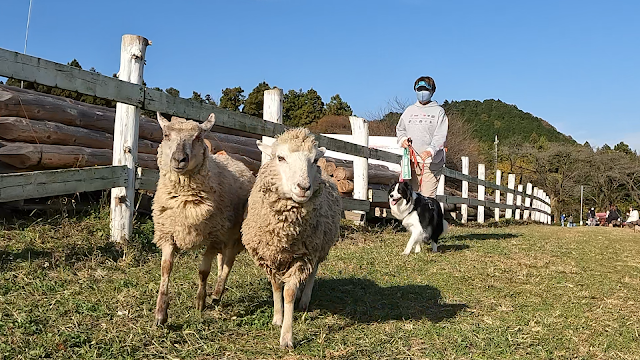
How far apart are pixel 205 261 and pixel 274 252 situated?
0.74 meters

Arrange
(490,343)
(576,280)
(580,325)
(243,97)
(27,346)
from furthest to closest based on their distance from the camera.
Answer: (243,97)
(576,280)
(580,325)
(490,343)
(27,346)

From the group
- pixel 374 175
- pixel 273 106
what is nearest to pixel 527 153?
pixel 374 175

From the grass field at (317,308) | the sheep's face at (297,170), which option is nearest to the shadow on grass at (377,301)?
the grass field at (317,308)

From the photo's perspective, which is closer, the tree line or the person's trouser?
the person's trouser

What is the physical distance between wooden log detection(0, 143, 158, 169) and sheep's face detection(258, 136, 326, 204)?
3.53 m

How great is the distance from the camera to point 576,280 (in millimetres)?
6324

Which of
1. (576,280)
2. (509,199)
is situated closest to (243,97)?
(509,199)

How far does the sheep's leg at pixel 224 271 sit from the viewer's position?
452 cm

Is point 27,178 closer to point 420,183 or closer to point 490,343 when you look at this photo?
point 490,343

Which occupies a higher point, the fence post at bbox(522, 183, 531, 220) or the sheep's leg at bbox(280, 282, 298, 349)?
the fence post at bbox(522, 183, 531, 220)

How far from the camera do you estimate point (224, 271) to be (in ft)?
15.1

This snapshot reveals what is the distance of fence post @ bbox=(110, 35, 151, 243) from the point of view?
5559mm

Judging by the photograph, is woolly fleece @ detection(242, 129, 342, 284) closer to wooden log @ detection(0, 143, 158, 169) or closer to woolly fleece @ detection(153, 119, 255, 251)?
woolly fleece @ detection(153, 119, 255, 251)

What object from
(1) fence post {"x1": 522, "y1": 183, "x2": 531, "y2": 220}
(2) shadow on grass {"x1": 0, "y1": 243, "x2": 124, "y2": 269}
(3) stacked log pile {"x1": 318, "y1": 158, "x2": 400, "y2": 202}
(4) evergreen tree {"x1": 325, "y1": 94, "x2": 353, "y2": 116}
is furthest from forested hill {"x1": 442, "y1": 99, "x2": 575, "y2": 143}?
(2) shadow on grass {"x1": 0, "y1": 243, "x2": 124, "y2": 269}
